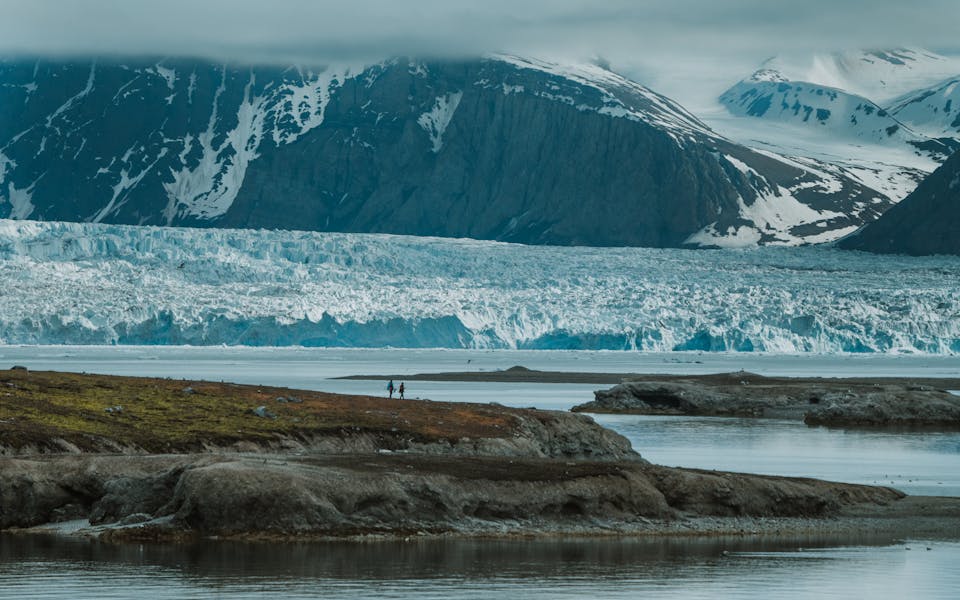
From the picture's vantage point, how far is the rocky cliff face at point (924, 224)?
17388cm

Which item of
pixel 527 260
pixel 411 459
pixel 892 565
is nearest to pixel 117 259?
pixel 527 260

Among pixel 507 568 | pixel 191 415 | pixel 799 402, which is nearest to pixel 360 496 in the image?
pixel 507 568

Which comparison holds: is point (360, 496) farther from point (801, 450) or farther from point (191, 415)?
point (801, 450)

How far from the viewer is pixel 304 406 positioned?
3862cm

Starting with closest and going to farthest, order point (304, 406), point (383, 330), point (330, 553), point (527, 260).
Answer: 1. point (330, 553)
2. point (304, 406)
3. point (383, 330)
4. point (527, 260)

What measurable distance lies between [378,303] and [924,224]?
9174 centimetres

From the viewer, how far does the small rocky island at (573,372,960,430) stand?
61250mm

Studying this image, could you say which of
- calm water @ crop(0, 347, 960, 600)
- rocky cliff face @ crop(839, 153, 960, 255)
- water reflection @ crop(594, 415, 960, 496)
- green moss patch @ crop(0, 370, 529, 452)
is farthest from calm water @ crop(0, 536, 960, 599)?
rocky cliff face @ crop(839, 153, 960, 255)

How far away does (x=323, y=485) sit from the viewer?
26328 millimetres

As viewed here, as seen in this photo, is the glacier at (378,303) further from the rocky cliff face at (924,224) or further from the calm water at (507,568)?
the calm water at (507,568)

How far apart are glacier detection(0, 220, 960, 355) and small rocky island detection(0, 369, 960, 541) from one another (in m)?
63.5

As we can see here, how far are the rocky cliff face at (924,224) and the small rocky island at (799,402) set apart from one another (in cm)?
10767

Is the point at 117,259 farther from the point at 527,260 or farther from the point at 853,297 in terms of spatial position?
the point at 853,297

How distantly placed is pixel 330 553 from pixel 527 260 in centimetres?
9429
